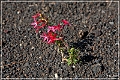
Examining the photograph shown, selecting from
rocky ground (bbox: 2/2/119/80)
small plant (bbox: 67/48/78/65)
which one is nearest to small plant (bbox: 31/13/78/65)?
small plant (bbox: 67/48/78/65)

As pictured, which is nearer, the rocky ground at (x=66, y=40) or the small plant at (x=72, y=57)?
the small plant at (x=72, y=57)

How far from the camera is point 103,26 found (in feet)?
15.1

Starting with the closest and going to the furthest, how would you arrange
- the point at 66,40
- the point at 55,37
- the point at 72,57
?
the point at 55,37 < the point at 72,57 < the point at 66,40

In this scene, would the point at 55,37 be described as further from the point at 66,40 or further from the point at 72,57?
the point at 66,40

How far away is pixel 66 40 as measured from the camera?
432 cm

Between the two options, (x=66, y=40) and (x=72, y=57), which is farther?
(x=66, y=40)

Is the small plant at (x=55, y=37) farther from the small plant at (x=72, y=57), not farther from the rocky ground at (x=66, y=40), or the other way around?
the rocky ground at (x=66, y=40)

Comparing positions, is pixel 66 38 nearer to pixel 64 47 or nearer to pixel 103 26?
pixel 64 47

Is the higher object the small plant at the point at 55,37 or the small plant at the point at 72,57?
the small plant at the point at 55,37

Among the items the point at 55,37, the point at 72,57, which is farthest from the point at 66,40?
the point at 55,37

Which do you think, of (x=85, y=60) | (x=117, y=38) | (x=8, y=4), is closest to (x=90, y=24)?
(x=117, y=38)

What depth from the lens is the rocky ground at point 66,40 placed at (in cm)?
391

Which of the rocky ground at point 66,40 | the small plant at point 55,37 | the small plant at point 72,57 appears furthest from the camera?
the rocky ground at point 66,40

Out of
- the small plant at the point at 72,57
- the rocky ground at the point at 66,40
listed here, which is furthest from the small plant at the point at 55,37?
the rocky ground at the point at 66,40
